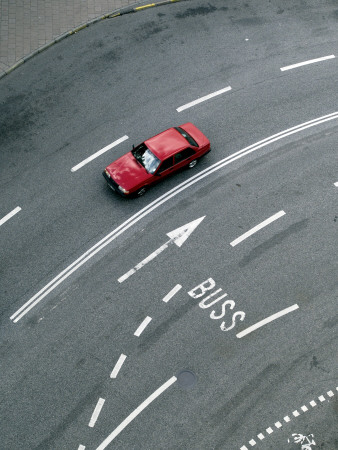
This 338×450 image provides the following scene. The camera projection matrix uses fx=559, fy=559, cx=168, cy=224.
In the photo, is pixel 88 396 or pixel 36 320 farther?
pixel 36 320

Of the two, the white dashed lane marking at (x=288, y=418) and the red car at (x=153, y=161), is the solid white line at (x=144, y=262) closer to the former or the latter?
the red car at (x=153, y=161)

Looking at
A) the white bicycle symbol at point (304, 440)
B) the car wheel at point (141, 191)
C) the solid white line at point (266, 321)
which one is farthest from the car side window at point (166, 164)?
the white bicycle symbol at point (304, 440)

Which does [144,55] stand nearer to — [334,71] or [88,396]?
[334,71]

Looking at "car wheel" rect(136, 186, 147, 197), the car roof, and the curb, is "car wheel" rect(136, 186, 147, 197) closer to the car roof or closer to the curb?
the car roof

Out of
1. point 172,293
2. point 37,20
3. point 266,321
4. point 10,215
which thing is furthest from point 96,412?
point 37,20

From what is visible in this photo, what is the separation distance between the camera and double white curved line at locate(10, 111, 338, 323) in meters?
18.5

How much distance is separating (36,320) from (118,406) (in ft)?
12.8

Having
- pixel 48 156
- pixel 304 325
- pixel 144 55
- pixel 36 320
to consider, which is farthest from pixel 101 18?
pixel 304 325

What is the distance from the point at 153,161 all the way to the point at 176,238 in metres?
3.04

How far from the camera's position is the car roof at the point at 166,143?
20511 mm

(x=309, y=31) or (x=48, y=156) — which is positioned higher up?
(x=48, y=156)

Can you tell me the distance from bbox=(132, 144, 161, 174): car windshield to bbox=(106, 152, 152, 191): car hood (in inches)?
6.1

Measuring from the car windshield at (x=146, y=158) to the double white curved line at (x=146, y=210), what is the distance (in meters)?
1.14

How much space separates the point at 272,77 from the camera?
2384cm
